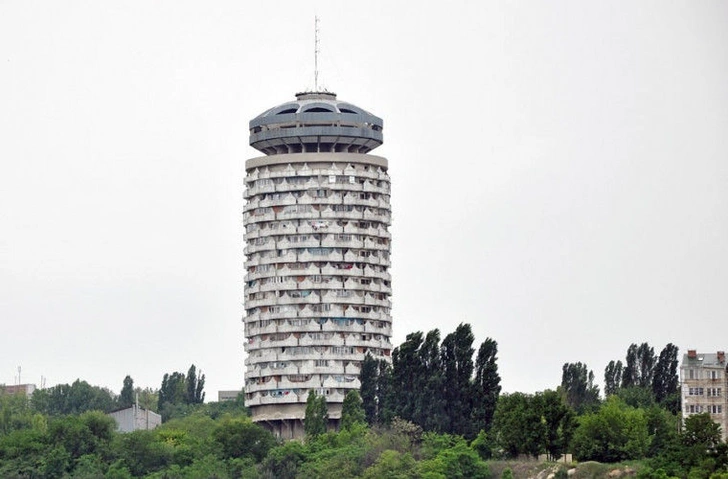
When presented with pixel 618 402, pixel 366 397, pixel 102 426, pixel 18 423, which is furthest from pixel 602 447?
pixel 18 423

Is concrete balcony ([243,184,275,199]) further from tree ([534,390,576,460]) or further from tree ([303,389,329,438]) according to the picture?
tree ([534,390,576,460])

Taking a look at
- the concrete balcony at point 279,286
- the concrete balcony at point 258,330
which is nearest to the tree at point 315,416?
the concrete balcony at point 258,330

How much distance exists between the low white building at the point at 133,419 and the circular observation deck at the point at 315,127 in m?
23.2

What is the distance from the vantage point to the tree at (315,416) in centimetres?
15275

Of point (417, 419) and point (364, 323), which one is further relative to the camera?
point (364, 323)

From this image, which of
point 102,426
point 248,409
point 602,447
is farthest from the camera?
point 248,409

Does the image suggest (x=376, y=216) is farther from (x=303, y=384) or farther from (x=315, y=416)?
(x=315, y=416)

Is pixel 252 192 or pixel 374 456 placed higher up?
pixel 252 192

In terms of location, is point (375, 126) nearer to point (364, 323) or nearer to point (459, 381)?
point (364, 323)

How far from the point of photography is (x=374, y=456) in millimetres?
143000

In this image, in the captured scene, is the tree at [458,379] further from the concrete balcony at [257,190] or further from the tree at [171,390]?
the tree at [171,390]

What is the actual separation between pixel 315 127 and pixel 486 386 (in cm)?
2459

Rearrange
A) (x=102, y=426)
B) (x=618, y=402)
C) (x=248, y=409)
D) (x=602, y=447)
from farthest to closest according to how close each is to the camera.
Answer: (x=248, y=409) → (x=102, y=426) → (x=618, y=402) → (x=602, y=447)

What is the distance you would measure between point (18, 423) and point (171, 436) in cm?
1680
